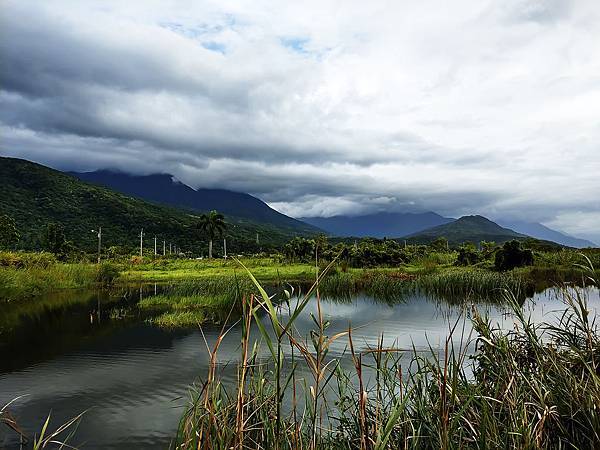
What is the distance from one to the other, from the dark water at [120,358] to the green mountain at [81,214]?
77416 mm

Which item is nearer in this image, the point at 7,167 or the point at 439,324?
the point at 439,324

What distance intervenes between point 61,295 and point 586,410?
33649 millimetres

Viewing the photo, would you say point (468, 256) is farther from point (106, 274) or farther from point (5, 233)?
point (5, 233)

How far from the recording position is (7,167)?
14238 centimetres

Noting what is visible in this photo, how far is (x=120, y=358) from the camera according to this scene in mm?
14609

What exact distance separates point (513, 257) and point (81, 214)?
11110 cm

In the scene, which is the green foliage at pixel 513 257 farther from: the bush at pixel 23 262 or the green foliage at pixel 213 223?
the green foliage at pixel 213 223

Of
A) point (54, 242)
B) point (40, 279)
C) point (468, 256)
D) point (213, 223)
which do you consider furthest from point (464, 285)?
point (213, 223)

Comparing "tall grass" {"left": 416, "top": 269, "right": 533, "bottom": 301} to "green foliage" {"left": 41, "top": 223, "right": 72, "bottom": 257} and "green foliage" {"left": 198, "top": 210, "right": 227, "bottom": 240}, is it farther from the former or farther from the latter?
"green foliage" {"left": 198, "top": 210, "right": 227, "bottom": 240}

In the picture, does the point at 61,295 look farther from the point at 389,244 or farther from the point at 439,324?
the point at 389,244

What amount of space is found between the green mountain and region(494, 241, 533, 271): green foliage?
70021 mm

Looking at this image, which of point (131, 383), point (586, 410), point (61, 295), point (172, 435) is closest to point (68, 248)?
point (61, 295)

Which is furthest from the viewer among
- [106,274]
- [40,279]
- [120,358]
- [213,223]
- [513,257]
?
[213,223]

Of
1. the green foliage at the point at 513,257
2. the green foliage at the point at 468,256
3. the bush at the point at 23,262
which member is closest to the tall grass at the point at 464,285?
the green foliage at the point at 513,257
